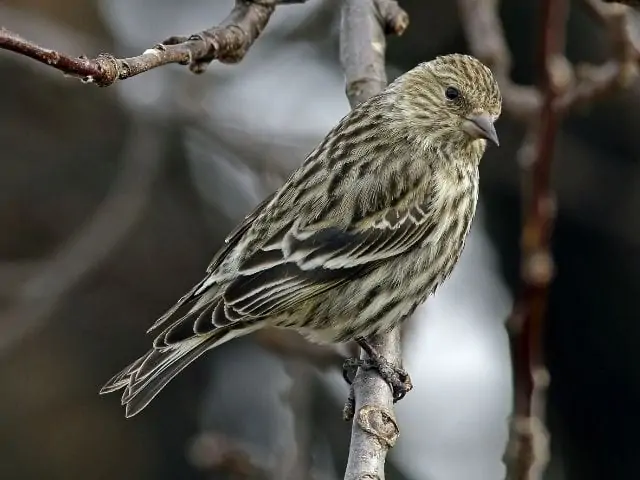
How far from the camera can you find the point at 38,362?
7.68 m

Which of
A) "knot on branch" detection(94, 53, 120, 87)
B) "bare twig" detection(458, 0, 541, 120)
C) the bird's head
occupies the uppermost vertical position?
"bare twig" detection(458, 0, 541, 120)

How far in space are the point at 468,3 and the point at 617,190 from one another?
2073 mm

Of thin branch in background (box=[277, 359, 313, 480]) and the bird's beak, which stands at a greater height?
the bird's beak

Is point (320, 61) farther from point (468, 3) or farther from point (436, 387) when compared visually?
point (468, 3)

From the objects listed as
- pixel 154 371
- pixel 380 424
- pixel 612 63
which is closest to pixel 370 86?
pixel 612 63

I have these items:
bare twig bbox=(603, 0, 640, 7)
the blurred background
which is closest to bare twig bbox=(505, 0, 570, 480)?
bare twig bbox=(603, 0, 640, 7)

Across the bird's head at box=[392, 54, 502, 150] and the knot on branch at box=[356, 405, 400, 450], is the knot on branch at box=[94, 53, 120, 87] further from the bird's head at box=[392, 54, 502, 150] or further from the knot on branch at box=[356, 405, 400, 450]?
the bird's head at box=[392, 54, 502, 150]

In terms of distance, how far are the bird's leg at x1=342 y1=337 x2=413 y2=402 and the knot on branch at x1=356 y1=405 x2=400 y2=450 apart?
1.18 ft

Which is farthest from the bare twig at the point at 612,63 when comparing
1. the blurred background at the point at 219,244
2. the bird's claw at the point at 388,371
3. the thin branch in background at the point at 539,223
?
the blurred background at the point at 219,244

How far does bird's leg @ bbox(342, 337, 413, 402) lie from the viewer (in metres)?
4.33

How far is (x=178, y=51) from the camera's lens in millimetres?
3715

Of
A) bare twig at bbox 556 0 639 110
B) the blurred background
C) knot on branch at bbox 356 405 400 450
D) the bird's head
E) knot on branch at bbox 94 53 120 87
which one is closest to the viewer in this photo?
knot on branch at bbox 94 53 120 87

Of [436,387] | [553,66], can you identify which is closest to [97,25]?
[436,387]

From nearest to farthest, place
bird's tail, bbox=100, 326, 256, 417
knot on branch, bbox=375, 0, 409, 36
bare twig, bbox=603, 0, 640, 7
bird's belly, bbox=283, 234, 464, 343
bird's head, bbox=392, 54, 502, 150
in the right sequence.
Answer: bare twig, bbox=603, 0, 640, 7, bird's tail, bbox=100, 326, 256, 417, bird's belly, bbox=283, 234, 464, 343, bird's head, bbox=392, 54, 502, 150, knot on branch, bbox=375, 0, 409, 36
